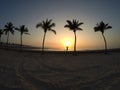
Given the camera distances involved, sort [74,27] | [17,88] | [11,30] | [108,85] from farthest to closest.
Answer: [11,30], [74,27], [108,85], [17,88]

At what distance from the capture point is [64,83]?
506 inches

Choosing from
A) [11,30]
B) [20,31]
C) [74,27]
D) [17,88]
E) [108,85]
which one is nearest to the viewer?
[17,88]

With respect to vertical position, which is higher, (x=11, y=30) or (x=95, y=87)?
(x=11, y=30)

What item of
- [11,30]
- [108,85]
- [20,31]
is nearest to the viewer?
[108,85]

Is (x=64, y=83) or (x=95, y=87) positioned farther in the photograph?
(x=64, y=83)

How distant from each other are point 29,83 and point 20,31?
45984mm

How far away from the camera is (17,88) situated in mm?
11398

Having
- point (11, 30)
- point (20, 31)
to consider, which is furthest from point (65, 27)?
point (11, 30)

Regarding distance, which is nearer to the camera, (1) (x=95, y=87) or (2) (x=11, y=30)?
(1) (x=95, y=87)

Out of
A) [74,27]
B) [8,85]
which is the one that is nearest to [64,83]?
[8,85]

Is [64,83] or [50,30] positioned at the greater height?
[50,30]

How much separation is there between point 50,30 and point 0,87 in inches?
1302

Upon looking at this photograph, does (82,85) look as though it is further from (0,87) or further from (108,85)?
(0,87)

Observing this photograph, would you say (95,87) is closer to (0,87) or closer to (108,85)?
(108,85)
